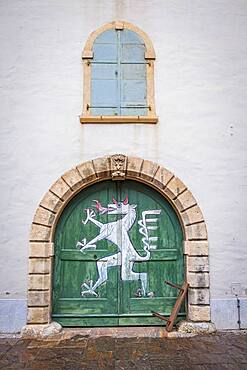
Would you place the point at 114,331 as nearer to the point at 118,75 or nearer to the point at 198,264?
the point at 198,264

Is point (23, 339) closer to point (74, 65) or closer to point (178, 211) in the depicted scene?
point (178, 211)

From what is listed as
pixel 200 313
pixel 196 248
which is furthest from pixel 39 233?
pixel 200 313

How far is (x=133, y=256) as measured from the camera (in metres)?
5.07

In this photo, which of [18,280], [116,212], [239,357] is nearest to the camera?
[239,357]

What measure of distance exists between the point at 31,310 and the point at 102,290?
1.04 m

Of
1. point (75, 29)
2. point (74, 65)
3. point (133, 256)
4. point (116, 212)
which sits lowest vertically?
point (133, 256)

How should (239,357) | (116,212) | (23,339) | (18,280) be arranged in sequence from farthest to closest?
(116,212), (18,280), (23,339), (239,357)

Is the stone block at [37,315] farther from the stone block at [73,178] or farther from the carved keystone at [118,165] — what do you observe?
the carved keystone at [118,165]

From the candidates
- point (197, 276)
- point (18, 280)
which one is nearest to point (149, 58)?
point (197, 276)

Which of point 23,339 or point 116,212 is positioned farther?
point 116,212

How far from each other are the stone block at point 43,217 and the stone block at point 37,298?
964 mm

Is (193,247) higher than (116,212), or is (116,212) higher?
(116,212)

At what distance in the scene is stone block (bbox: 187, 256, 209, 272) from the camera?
4.84 meters

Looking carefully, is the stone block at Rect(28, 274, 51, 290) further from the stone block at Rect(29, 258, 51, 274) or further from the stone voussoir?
the stone voussoir
